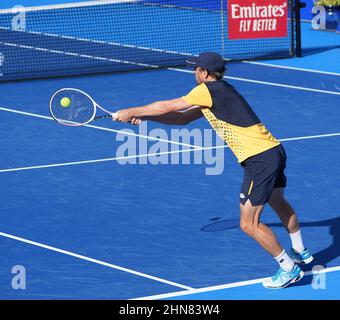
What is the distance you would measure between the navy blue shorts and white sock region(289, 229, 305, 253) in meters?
0.79

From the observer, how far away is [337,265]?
1099cm

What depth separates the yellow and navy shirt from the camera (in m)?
10.1

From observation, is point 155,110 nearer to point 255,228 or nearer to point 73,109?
point 255,228

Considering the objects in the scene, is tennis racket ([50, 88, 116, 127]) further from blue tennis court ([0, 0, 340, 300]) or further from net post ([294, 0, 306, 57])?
net post ([294, 0, 306, 57])

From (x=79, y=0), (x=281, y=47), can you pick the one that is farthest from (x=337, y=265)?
(x=79, y=0)

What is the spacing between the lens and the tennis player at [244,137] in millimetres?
10133

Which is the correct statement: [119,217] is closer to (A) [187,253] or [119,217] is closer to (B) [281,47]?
(A) [187,253]

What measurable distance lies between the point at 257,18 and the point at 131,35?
4.32m

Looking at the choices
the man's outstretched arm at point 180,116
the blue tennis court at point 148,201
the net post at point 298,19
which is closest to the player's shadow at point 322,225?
the blue tennis court at point 148,201

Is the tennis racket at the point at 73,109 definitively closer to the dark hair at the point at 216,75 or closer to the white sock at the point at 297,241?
the dark hair at the point at 216,75

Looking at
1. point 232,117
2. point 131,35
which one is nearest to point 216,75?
point 232,117

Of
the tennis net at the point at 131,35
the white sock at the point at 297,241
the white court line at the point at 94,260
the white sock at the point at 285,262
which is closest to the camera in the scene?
the white sock at the point at 285,262

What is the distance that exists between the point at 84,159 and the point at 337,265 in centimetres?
521
